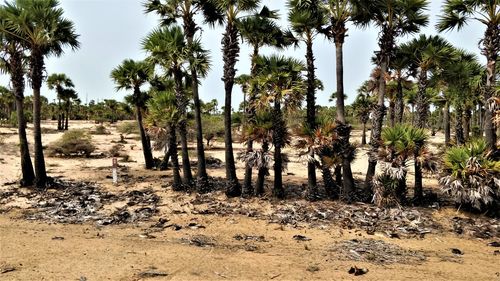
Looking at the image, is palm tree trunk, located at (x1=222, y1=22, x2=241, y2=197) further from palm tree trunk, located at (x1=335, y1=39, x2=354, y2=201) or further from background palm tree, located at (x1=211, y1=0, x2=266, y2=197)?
palm tree trunk, located at (x1=335, y1=39, x2=354, y2=201)

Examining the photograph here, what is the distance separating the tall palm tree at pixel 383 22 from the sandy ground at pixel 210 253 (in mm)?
3390

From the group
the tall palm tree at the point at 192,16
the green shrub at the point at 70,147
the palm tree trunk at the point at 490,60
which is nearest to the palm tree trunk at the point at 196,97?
the tall palm tree at the point at 192,16

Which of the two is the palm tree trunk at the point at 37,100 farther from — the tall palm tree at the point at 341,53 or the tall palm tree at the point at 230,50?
the tall palm tree at the point at 341,53

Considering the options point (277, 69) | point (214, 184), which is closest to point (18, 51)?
point (214, 184)

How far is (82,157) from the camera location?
92.9 ft

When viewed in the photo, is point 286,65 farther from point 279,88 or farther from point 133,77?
point 133,77

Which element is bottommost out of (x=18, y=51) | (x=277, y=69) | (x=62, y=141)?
(x=62, y=141)

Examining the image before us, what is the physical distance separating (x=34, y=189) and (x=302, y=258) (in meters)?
13.1

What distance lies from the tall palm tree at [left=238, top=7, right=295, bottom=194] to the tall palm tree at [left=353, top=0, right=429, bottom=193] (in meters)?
3.02

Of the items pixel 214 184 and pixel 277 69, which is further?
pixel 214 184

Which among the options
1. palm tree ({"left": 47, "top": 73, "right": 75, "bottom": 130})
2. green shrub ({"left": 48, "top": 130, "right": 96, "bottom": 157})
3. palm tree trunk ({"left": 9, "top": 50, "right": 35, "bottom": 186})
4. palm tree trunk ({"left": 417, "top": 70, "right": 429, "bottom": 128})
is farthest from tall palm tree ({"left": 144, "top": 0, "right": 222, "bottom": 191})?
palm tree ({"left": 47, "top": 73, "right": 75, "bottom": 130})

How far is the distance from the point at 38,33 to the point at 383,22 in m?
14.1

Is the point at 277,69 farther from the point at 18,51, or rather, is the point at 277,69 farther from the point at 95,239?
the point at 18,51

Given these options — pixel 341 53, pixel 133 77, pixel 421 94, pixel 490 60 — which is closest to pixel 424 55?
pixel 421 94
